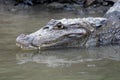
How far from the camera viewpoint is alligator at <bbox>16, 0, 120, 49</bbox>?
8195mm

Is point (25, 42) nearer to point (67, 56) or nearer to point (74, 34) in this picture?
point (67, 56)

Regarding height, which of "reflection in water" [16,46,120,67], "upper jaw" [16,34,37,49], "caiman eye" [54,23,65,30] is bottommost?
"reflection in water" [16,46,120,67]

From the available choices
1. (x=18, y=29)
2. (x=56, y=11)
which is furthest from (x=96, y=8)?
(x=18, y=29)

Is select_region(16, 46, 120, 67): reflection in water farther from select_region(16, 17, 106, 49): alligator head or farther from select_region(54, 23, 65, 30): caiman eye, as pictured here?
select_region(54, 23, 65, 30): caiman eye

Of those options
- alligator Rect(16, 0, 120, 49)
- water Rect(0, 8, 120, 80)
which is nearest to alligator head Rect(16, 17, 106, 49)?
alligator Rect(16, 0, 120, 49)

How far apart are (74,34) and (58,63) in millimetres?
1602

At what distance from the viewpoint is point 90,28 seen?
28.8 ft

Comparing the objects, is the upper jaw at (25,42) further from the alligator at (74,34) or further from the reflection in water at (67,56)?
the reflection in water at (67,56)

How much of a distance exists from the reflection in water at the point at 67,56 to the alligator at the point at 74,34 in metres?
0.26

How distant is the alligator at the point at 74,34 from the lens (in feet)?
26.9

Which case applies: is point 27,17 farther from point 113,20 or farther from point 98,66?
point 98,66

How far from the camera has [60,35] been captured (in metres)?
8.39

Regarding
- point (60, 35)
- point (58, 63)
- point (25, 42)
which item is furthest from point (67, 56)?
point (25, 42)

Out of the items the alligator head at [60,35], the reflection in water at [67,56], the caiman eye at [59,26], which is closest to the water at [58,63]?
the reflection in water at [67,56]
